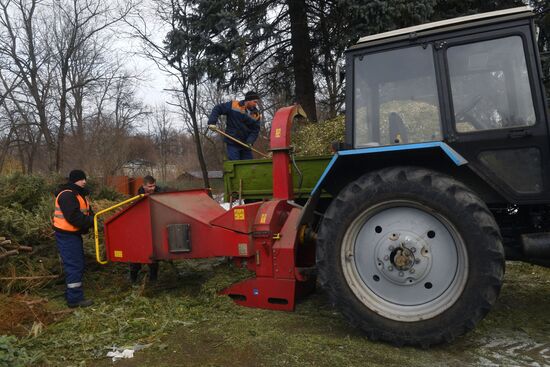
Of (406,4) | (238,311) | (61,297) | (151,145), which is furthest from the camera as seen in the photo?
(151,145)

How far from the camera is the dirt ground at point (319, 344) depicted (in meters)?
3.16

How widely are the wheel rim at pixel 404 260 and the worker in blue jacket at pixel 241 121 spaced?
3493mm

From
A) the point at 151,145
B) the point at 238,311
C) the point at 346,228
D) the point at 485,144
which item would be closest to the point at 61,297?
the point at 238,311

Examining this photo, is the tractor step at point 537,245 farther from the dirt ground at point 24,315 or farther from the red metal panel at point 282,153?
the dirt ground at point 24,315

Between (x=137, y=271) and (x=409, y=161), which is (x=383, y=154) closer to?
(x=409, y=161)

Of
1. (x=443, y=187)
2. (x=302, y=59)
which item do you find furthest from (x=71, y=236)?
(x=302, y=59)

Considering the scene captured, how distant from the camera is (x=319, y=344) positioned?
341 centimetres

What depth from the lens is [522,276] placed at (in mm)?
5285

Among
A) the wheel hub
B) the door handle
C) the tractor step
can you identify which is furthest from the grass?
the door handle

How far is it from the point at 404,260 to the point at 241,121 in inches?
163

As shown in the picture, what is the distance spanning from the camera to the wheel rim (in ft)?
10.9

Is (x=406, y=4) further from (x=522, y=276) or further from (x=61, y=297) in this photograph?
(x=61, y=297)

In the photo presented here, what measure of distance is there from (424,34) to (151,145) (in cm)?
4097

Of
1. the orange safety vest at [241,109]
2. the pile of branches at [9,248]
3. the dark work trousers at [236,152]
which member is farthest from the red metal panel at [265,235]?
the orange safety vest at [241,109]
